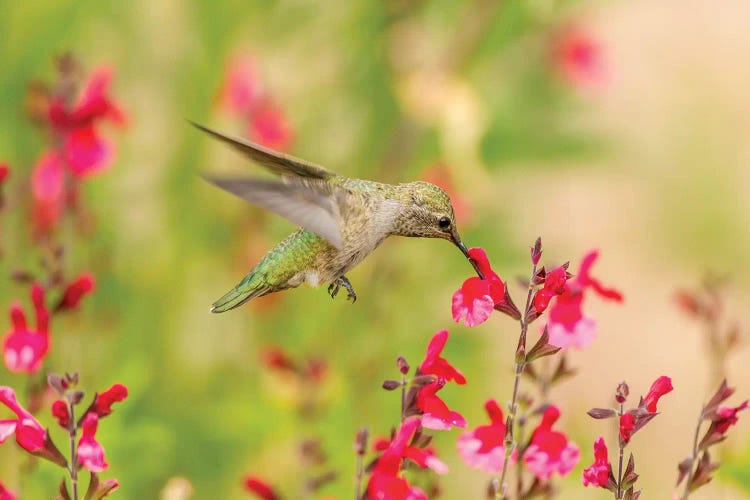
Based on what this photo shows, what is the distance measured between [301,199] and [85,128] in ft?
3.02

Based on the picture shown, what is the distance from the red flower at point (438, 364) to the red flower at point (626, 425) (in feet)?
0.84

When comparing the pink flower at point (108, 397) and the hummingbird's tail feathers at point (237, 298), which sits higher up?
the hummingbird's tail feathers at point (237, 298)

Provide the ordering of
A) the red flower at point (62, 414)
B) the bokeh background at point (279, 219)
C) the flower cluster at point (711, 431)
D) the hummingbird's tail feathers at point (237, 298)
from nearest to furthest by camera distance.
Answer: the red flower at point (62, 414), the flower cluster at point (711, 431), the hummingbird's tail feathers at point (237, 298), the bokeh background at point (279, 219)

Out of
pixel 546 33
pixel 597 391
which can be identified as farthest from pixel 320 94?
pixel 597 391

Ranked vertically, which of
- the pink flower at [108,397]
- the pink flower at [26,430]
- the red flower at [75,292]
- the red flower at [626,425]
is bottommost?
the pink flower at [26,430]

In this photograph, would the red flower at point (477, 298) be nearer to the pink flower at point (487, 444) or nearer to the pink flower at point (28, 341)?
the pink flower at point (487, 444)

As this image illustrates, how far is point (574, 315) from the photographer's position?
184 centimetres

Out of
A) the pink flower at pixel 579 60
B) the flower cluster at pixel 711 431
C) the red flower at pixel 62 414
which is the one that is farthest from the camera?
the pink flower at pixel 579 60

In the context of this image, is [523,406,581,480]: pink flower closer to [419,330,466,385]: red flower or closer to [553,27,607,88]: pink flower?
[419,330,466,385]: red flower

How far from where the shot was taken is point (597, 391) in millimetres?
5289

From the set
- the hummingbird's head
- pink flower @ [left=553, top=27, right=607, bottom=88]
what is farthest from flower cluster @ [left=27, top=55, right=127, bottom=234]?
pink flower @ [left=553, top=27, right=607, bottom=88]

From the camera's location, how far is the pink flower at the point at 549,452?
1765 millimetres

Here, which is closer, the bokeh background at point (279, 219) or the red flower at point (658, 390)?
the red flower at point (658, 390)

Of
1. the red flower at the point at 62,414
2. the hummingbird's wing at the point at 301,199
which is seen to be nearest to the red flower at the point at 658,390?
the hummingbird's wing at the point at 301,199
